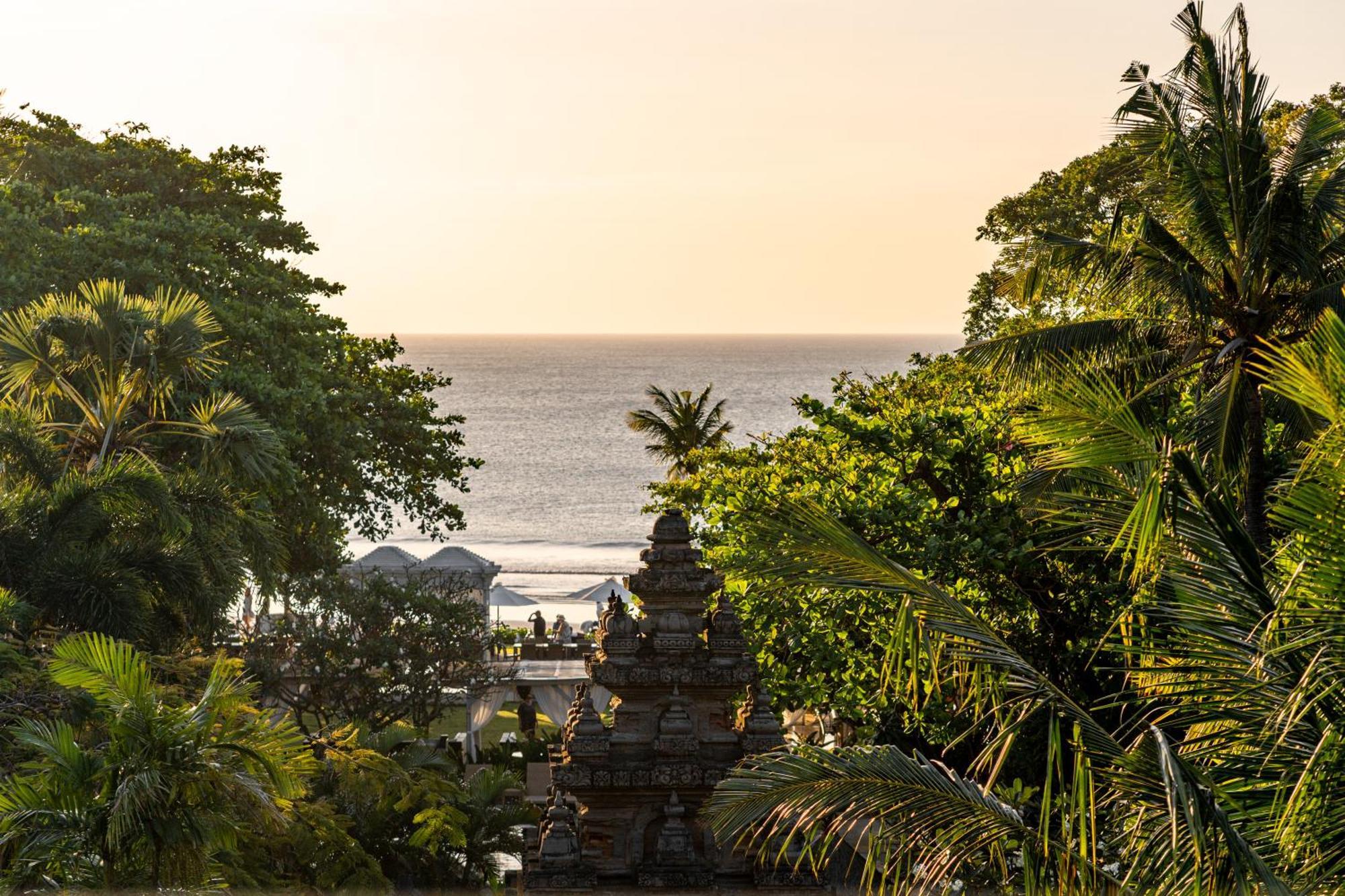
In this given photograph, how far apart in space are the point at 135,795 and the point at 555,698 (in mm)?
20111

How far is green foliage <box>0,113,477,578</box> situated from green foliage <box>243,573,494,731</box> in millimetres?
1486

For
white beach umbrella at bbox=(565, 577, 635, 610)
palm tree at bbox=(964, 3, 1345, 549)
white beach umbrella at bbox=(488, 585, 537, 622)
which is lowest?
white beach umbrella at bbox=(565, 577, 635, 610)

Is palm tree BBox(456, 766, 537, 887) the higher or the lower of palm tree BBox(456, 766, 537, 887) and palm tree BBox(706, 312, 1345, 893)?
the lower

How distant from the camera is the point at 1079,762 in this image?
6.58m

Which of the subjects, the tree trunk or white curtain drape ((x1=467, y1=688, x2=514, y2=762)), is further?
white curtain drape ((x1=467, y1=688, x2=514, y2=762))

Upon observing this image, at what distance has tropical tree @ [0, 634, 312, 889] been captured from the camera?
28.4 ft

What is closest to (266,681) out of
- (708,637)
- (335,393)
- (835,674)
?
(335,393)

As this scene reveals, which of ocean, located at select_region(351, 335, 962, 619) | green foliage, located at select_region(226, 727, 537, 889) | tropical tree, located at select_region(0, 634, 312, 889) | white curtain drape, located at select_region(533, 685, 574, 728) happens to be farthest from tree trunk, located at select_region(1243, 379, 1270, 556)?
ocean, located at select_region(351, 335, 962, 619)

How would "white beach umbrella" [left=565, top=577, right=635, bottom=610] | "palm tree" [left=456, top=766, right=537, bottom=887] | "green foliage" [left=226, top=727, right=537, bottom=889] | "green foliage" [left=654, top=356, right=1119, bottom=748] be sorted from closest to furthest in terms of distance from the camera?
"green foliage" [left=226, top=727, right=537, bottom=889] < "green foliage" [left=654, top=356, right=1119, bottom=748] < "palm tree" [left=456, top=766, right=537, bottom=887] < "white beach umbrella" [left=565, top=577, right=635, bottom=610]

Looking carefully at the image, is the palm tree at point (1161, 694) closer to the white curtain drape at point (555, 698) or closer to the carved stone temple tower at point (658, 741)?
the carved stone temple tower at point (658, 741)

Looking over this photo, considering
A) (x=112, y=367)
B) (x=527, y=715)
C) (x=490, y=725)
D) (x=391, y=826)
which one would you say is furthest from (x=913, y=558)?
(x=490, y=725)

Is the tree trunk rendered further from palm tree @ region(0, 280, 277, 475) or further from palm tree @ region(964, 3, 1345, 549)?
palm tree @ region(0, 280, 277, 475)

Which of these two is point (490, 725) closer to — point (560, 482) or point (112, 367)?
point (112, 367)

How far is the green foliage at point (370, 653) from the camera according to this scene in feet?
78.3
